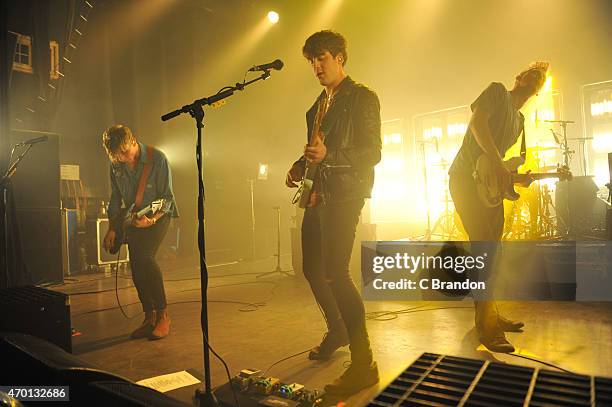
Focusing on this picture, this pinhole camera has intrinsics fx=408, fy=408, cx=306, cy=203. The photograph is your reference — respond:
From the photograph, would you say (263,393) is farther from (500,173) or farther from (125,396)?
(500,173)

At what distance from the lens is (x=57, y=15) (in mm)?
6793

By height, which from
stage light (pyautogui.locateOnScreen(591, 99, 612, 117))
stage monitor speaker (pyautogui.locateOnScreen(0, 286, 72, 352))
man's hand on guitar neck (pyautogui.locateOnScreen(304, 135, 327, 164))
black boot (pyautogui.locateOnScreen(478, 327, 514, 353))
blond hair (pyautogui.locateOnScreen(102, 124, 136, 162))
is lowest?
black boot (pyautogui.locateOnScreen(478, 327, 514, 353))

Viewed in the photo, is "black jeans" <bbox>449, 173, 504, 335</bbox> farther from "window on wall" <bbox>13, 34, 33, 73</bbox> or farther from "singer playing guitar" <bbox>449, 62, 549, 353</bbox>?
"window on wall" <bbox>13, 34, 33, 73</bbox>

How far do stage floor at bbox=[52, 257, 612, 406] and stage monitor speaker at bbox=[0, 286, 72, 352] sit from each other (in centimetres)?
43

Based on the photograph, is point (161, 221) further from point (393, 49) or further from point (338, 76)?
point (393, 49)

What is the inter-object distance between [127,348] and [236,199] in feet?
27.2

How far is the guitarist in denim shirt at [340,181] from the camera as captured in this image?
2.13 m

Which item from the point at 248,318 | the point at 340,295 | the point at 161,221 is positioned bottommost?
the point at 248,318

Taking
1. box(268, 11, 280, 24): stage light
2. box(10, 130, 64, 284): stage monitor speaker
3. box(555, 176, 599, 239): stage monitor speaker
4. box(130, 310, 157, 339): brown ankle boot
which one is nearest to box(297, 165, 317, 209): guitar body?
box(130, 310, 157, 339): brown ankle boot

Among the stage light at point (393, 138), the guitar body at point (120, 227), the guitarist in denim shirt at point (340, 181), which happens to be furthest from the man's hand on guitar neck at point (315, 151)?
the stage light at point (393, 138)

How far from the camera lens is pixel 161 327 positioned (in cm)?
333

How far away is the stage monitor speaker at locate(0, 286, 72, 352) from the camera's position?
2.19 meters

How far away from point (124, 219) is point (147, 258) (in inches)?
15.0

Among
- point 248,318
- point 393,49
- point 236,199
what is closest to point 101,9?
point 236,199
